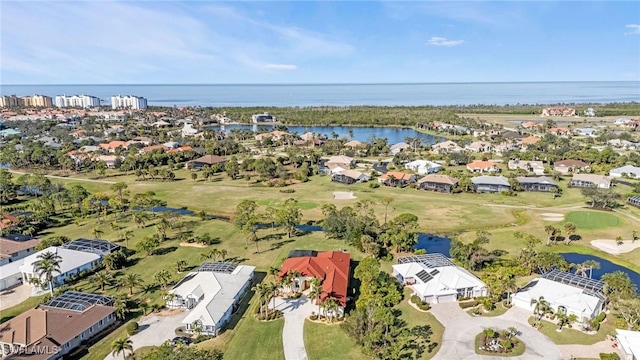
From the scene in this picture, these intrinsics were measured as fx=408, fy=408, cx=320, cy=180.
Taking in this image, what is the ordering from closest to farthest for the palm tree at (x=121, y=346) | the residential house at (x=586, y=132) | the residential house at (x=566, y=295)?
the palm tree at (x=121, y=346) → the residential house at (x=566, y=295) → the residential house at (x=586, y=132)

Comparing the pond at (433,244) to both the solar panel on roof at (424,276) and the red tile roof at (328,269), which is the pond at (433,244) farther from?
the red tile roof at (328,269)

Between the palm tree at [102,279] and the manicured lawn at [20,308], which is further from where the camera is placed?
the palm tree at [102,279]

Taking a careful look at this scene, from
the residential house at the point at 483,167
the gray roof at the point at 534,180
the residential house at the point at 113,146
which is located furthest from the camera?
the residential house at the point at 113,146

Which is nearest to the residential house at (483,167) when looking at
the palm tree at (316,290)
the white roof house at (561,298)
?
the white roof house at (561,298)

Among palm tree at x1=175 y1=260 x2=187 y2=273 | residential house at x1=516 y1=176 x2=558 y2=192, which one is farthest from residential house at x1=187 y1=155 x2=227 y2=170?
residential house at x1=516 y1=176 x2=558 y2=192

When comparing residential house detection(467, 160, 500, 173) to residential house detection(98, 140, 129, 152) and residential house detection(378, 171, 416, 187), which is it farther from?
residential house detection(98, 140, 129, 152)

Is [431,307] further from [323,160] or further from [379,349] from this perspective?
[323,160]
